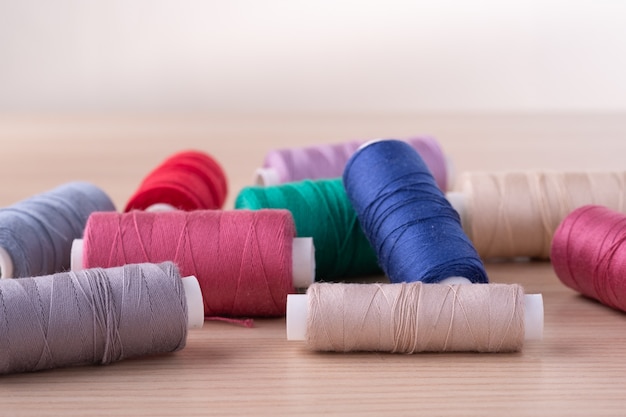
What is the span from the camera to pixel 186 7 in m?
9.72

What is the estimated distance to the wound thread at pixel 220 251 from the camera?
257 cm

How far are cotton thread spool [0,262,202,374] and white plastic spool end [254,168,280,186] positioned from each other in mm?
1475

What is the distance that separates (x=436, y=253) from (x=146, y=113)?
7955 millimetres

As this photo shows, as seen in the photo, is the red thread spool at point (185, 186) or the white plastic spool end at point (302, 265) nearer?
the white plastic spool end at point (302, 265)

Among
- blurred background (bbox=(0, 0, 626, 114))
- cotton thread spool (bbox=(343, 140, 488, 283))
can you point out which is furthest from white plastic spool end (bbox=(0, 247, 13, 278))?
blurred background (bbox=(0, 0, 626, 114))

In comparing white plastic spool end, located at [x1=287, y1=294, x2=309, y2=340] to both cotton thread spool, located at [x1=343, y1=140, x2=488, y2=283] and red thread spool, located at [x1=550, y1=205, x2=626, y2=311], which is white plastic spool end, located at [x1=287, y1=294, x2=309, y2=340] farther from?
red thread spool, located at [x1=550, y1=205, x2=626, y2=311]

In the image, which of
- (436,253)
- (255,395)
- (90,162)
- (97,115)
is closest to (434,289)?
(436,253)

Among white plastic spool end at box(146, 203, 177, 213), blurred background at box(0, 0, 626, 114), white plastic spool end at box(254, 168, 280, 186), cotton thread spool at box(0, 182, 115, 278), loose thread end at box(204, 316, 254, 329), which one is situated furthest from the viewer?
blurred background at box(0, 0, 626, 114)

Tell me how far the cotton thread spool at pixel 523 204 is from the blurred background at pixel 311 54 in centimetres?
681

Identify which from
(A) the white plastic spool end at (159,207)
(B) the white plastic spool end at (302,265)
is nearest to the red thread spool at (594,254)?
(B) the white plastic spool end at (302,265)

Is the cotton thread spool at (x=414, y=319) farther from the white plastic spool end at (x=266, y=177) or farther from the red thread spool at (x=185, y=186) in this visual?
the white plastic spool end at (x=266, y=177)

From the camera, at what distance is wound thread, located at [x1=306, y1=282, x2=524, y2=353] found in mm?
2215

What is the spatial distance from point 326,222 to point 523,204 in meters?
0.69

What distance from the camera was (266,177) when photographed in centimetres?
375
